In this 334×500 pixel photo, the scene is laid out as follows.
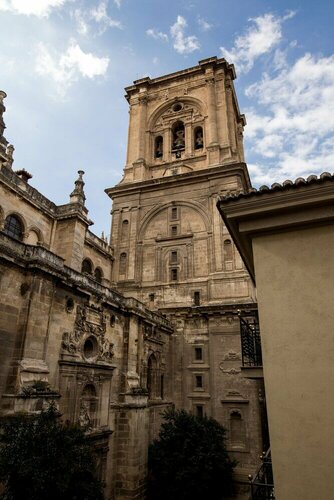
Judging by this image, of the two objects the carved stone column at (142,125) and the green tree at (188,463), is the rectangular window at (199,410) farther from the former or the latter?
the carved stone column at (142,125)

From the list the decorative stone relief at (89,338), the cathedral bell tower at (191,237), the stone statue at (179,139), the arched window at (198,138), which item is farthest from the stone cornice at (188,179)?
the decorative stone relief at (89,338)

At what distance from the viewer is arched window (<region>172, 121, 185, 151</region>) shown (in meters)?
32.8

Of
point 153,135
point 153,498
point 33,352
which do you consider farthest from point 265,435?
point 153,135

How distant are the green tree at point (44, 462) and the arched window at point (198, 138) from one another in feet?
87.0

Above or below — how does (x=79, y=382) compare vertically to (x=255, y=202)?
below

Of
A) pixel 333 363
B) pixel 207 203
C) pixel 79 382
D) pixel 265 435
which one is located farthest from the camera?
pixel 207 203

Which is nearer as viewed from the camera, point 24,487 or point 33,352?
point 24,487

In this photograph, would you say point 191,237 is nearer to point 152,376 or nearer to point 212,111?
point 152,376

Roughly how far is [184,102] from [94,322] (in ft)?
82.8

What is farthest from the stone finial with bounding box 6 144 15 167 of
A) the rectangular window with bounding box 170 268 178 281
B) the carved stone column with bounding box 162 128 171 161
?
the carved stone column with bounding box 162 128 171 161

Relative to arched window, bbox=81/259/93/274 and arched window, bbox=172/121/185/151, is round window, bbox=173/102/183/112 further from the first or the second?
arched window, bbox=81/259/93/274

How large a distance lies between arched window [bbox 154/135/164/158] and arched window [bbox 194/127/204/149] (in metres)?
3.18

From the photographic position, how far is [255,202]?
20.4 feet

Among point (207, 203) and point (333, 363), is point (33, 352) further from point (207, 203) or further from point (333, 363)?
point (207, 203)
